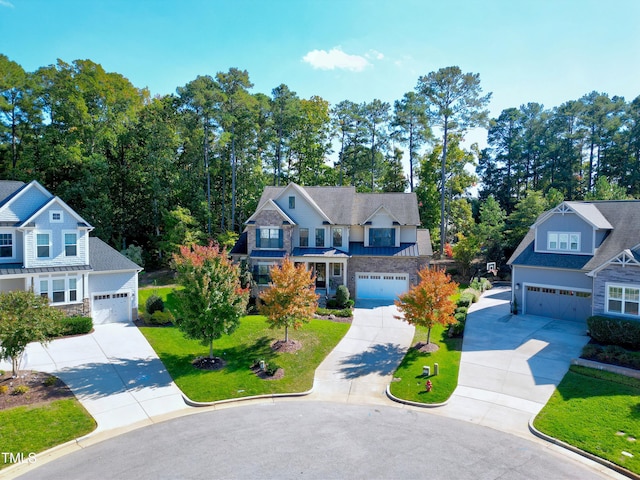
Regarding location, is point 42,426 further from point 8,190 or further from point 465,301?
point 465,301

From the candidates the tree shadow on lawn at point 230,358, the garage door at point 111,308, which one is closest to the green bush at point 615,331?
the tree shadow on lawn at point 230,358

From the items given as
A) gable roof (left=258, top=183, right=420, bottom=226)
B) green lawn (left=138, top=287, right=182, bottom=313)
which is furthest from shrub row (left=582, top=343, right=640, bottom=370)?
green lawn (left=138, top=287, right=182, bottom=313)

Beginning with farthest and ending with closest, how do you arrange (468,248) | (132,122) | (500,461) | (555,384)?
1. (132,122)
2. (468,248)
3. (555,384)
4. (500,461)

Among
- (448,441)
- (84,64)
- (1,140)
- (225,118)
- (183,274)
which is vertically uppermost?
(84,64)

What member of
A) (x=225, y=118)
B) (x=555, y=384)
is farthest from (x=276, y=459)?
(x=225, y=118)

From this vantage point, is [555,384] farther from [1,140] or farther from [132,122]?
[1,140]

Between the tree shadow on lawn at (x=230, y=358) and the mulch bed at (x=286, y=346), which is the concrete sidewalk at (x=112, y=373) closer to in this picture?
the tree shadow on lawn at (x=230, y=358)

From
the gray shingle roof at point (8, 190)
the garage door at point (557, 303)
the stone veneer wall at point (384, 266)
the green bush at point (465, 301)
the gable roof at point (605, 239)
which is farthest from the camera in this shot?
the stone veneer wall at point (384, 266)

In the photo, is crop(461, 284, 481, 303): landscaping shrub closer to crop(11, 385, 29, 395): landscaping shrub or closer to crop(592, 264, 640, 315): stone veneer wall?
crop(592, 264, 640, 315): stone veneer wall
